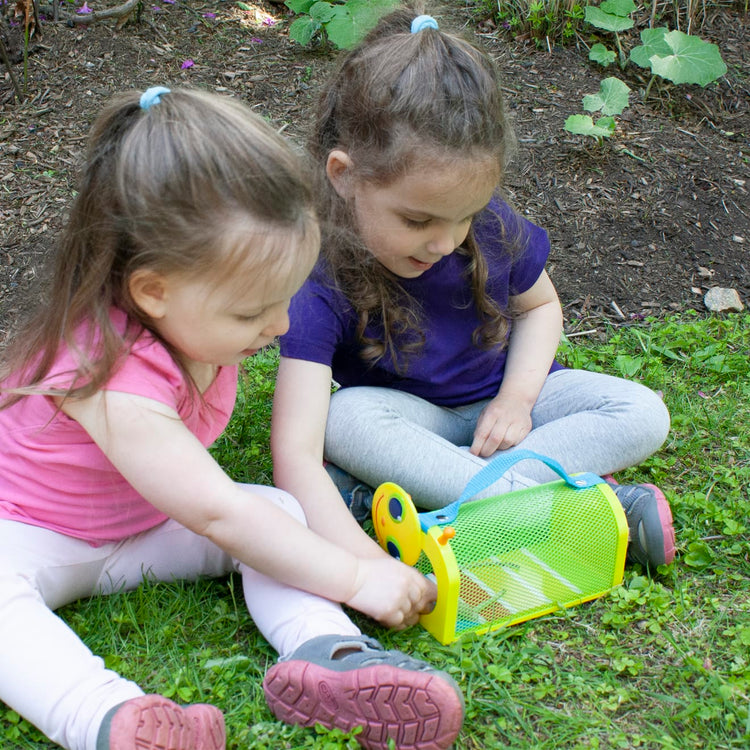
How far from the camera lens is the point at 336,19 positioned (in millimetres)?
4141

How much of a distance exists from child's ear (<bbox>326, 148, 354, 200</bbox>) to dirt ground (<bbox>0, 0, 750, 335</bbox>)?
59.0 inches

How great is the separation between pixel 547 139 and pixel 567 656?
Result: 287 centimetres

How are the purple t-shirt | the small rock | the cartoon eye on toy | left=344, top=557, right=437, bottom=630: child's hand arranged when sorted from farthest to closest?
the small rock < the purple t-shirt < the cartoon eye on toy < left=344, top=557, right=437, bottom=630: child's hand

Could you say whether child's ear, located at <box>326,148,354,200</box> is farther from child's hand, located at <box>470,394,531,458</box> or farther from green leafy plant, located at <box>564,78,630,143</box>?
green leafy plant, located at <box>564,78,630,143</box>

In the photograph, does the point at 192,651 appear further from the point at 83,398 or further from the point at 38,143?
the point at 38,143

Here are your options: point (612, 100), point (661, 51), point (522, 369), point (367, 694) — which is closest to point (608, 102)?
point (612, 100)

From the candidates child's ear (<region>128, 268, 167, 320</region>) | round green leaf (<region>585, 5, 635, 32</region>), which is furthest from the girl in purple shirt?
round green leaf (<region>585, 5, 635, 32</region>)

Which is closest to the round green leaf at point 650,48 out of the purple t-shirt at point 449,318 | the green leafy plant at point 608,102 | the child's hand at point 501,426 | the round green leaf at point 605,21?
the round green leaf at point 605,21

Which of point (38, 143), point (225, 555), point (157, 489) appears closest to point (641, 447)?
point (225, 555)

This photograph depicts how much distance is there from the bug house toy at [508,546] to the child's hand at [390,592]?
0.04 m

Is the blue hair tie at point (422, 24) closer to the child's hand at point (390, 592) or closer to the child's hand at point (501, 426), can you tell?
the child's hand at point (501, 426)

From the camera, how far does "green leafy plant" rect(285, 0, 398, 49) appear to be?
4.05 meters

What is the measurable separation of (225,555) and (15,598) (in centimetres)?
46

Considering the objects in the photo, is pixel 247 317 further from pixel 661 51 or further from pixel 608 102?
pixel 661 51
